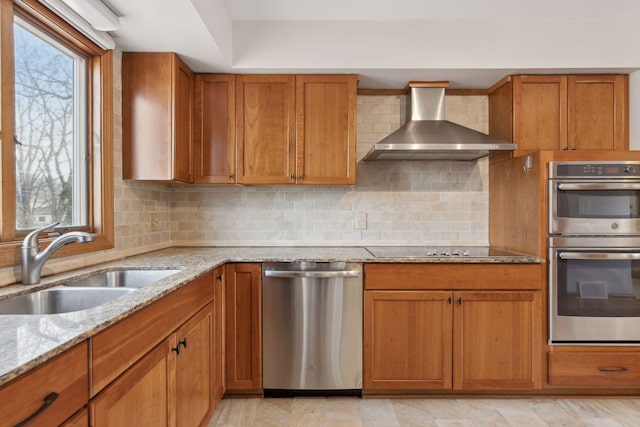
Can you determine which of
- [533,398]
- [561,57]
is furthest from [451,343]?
[561,57]

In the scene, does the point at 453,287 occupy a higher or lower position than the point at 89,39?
lower

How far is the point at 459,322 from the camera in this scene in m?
2.53

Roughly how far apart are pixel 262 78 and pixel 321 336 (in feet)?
5.95

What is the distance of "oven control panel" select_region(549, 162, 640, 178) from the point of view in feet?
8.14

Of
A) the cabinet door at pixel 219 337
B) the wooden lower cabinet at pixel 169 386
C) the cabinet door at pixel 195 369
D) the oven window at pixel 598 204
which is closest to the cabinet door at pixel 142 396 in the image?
the wooden lower cabinet at pixel 169 386

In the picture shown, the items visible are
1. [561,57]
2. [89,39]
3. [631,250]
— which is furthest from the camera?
[561,57]

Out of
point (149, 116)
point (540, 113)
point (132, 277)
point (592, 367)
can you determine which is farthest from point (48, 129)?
point (592, 367)

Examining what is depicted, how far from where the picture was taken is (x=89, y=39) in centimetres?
216

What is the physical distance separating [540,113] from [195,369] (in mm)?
2765

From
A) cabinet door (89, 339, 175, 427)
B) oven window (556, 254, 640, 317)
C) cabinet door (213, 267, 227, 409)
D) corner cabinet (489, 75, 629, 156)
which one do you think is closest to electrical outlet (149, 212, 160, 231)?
cabinet door (213, 267, 227, 409)

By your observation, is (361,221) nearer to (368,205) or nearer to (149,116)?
(368,205)

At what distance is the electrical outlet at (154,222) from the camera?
2.87 meters

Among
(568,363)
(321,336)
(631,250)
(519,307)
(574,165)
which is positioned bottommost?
(568,363)

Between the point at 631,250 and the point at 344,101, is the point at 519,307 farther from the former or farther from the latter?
the point at 344,101
